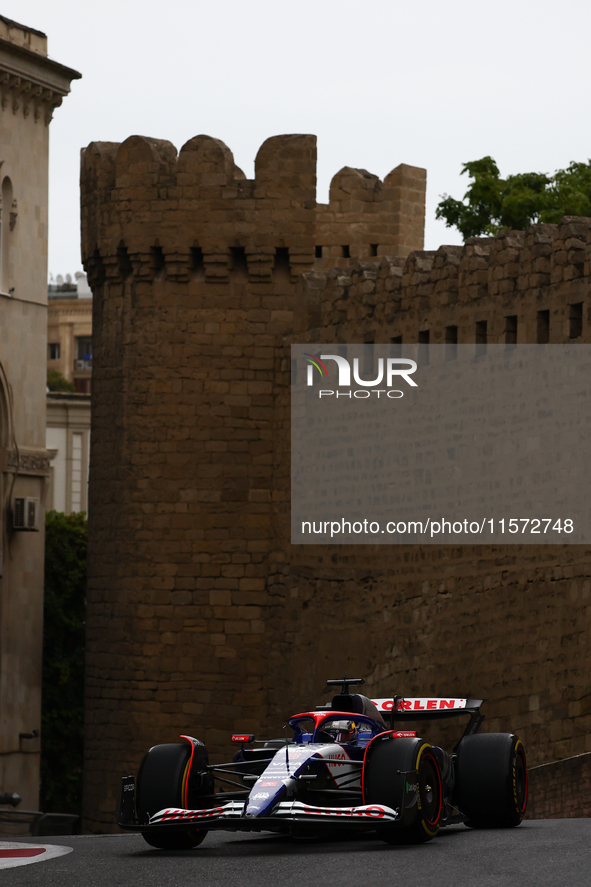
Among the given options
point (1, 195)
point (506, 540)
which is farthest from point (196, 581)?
point (1, 195)

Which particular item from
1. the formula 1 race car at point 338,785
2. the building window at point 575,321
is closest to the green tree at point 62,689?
the building window at point 575,321

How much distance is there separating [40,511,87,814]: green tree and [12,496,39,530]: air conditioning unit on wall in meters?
4.74

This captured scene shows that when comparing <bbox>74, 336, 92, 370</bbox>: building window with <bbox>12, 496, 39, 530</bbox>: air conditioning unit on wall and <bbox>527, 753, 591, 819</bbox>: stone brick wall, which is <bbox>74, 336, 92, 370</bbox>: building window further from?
<bbox>527, 753, 591, 819</bbox>: stone brick wall

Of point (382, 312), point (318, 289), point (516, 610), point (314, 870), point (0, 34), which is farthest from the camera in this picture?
point (0, 34)

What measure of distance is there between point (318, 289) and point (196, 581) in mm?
3975

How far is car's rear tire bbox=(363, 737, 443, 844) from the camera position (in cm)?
1058

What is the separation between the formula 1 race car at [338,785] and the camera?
10609mm

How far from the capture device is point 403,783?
1054 centimetres

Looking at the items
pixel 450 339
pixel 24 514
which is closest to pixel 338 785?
pixel 450 339

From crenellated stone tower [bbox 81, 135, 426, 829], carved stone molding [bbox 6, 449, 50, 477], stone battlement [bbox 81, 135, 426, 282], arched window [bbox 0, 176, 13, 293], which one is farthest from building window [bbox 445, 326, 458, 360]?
arched window [bbox 0, 176, 13, 293]

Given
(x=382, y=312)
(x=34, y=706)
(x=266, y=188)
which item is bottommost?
(x=34, y=706)

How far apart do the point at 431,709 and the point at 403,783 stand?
203 cm

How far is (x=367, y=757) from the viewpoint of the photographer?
10.8 m

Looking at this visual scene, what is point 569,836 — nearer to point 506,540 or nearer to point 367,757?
point 367,757
